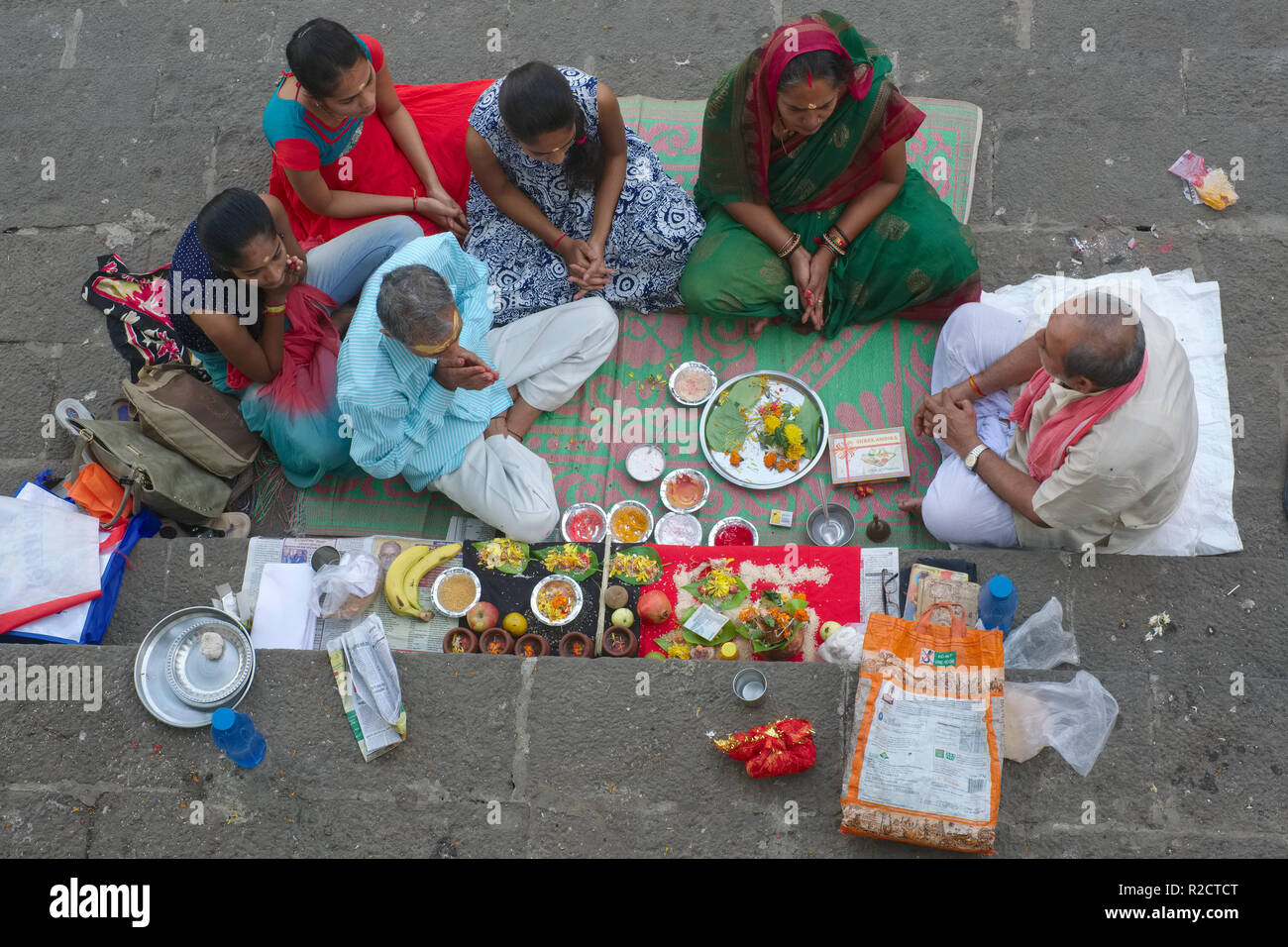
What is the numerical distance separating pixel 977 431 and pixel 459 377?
6.74ft

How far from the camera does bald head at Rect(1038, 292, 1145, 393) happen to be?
3.11m

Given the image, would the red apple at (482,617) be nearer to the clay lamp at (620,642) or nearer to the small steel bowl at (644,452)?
the clay lamp at (620,642)

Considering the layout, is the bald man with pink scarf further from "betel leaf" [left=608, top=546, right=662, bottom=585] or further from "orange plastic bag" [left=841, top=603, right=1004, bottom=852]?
"betel leaf" [left=608, top=546, right=662, bottom=585]

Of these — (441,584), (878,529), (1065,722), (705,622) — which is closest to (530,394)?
(441,584)

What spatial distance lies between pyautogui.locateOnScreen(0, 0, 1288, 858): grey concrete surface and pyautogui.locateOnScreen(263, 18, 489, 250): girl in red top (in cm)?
70

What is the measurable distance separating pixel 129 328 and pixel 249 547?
1300 millimetres

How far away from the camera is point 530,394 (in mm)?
4289

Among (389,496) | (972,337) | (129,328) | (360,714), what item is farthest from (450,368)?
(972,337)

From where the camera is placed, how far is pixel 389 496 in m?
4.32

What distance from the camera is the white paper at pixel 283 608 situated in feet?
12.2

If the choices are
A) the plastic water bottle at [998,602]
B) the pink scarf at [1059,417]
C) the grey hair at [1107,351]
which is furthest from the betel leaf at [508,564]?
the grey hair at [1107,351]

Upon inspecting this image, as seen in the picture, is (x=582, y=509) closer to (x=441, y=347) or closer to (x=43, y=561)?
(x=441, y=347)

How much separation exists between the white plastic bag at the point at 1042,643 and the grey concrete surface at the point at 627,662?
0.10 metres
